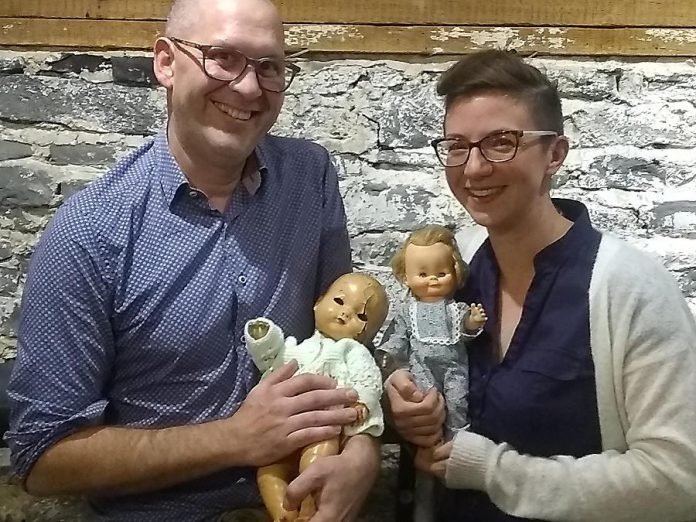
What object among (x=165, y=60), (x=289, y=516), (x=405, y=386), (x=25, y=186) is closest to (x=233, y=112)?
(x=165, y=60)

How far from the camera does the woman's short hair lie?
1.29 meters

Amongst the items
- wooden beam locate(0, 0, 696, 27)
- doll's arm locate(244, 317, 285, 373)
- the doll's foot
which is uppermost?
wooden beam locate(0, 0, 696, 27)

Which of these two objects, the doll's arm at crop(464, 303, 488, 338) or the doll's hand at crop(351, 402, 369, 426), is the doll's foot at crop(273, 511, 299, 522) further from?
the doll's arm at crop(464, 303, 488, 338)

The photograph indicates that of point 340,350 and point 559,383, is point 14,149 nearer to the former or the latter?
point 340,350

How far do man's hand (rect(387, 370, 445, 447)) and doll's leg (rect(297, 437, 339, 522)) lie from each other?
4.9 inches

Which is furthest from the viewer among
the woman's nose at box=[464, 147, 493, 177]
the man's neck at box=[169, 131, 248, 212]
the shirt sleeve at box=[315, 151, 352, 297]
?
the shirt sleeve at box=[315, 151, 352, 297]

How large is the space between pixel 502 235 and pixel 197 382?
574 mm

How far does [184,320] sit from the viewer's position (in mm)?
1325

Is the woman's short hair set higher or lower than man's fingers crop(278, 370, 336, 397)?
higher

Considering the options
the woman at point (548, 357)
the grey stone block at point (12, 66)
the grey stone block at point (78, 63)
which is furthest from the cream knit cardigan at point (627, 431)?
the grey stone block at point (12, 66)

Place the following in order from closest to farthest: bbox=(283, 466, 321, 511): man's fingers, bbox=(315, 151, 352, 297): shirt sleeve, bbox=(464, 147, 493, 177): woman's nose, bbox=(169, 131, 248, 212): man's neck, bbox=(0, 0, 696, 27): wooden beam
Answer: bbox=(283, 466, 321, 511): man's fingers
bbox=(464, 147, 493, 177): woman's nose
bbox=(169, 131, 248, 212): man's neck
bbox=(315, 151, 352, 297): shirt sleeve
bbox=(0, 0, 696, 27): wooden beam

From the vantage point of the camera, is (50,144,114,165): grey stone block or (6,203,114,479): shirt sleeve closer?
(6,203,114,479): shirt sleeve

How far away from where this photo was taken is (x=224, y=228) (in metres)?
1.38

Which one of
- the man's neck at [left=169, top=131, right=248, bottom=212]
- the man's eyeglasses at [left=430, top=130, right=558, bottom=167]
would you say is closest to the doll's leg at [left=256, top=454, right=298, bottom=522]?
the man's neck at [left=169, top=131, right=248, bottom=212]
